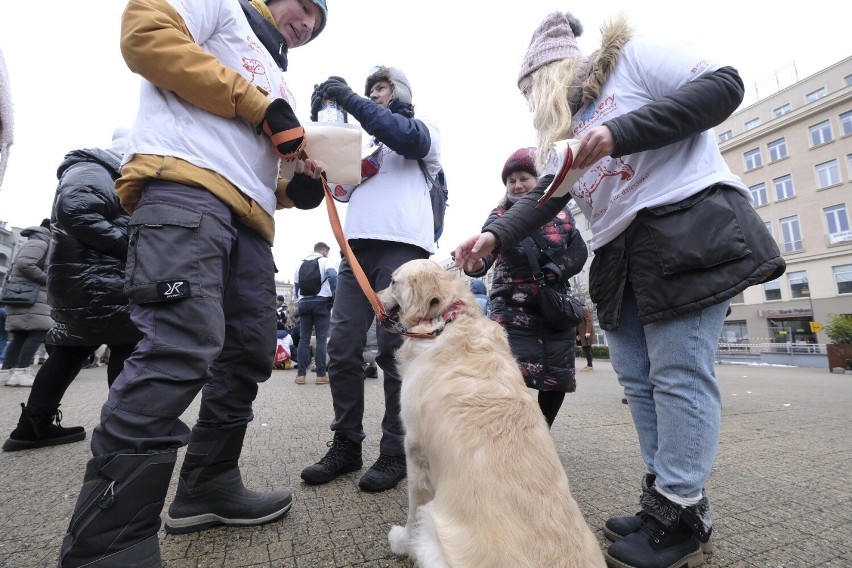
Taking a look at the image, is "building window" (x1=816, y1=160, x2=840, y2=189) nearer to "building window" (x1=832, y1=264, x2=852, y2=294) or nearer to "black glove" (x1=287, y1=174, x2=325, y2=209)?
"building window" (x1=832, y1=264, x2=852, y2=294)

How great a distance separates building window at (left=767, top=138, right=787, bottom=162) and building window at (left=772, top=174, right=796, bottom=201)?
71.8 inches

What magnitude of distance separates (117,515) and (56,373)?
9.33ft

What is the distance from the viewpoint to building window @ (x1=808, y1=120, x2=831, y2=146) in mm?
33031

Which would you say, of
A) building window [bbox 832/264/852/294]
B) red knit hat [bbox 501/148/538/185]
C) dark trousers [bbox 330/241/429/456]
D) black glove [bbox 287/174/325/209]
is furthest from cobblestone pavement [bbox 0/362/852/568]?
building window [bbox 832/264/852/294]

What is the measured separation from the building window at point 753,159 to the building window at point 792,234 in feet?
18.7

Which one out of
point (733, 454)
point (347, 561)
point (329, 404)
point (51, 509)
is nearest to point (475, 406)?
point (347, 561)

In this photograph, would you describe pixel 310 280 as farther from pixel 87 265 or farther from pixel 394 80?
pixel 394 80

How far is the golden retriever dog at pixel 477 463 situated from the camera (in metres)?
1.30

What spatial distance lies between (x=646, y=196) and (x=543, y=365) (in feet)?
5.23

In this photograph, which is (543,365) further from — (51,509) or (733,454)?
(51,509)

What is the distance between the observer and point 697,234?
67.1 inches

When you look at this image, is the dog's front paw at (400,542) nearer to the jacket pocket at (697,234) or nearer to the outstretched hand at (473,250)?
the outstretched hand at (473,250)

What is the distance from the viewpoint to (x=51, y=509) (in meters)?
2.23

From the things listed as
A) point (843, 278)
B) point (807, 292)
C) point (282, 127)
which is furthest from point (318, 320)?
point (807, 292)
